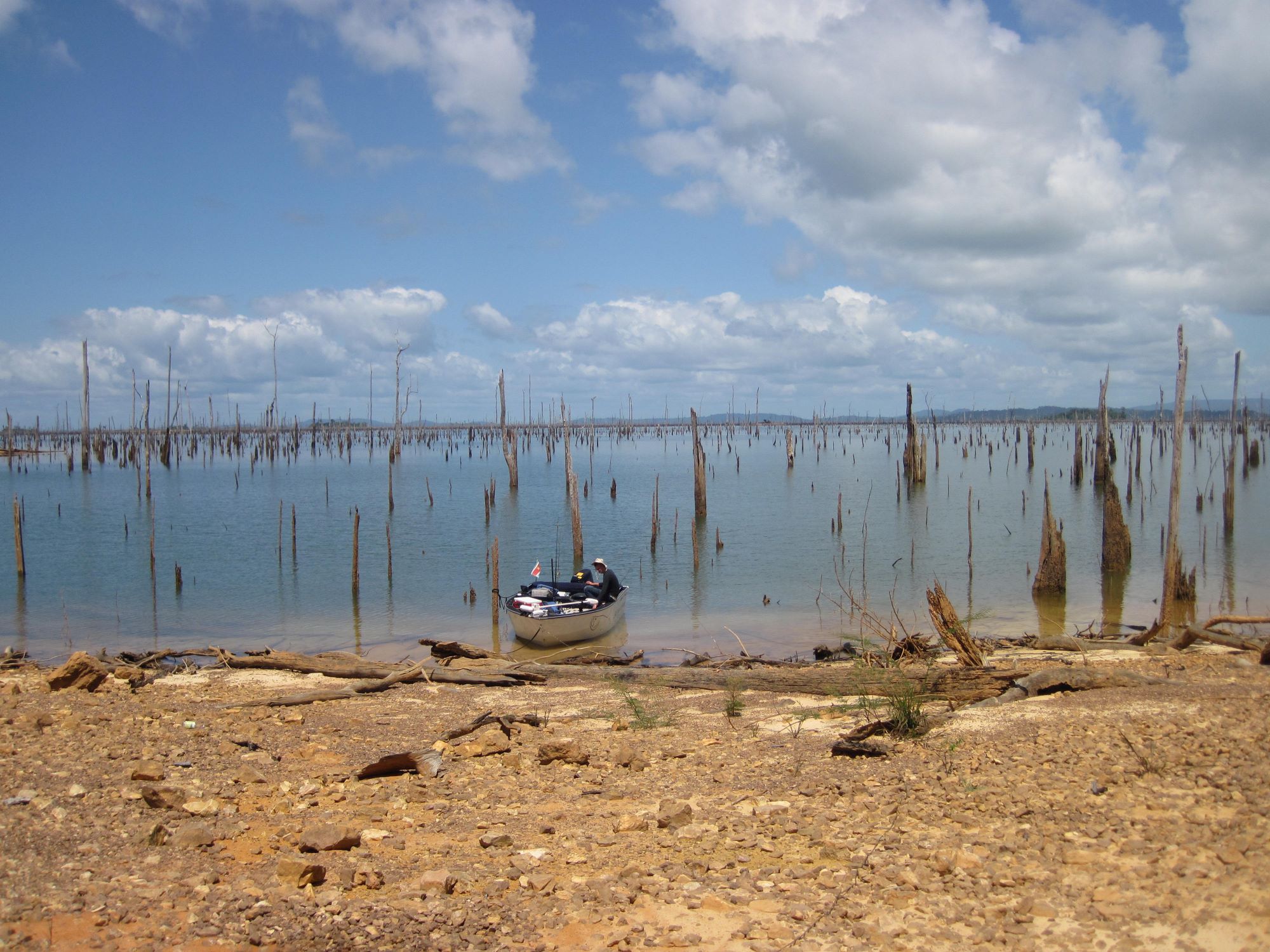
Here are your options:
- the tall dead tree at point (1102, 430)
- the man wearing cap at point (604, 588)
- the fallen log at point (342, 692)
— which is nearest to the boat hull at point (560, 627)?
the man wearing cap at point (604, 588)

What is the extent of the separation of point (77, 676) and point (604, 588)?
8896mm

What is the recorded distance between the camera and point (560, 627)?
1602 centimetres

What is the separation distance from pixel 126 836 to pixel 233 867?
82 centimetres

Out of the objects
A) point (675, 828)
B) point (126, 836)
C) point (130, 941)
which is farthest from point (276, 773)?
point (675, 828)

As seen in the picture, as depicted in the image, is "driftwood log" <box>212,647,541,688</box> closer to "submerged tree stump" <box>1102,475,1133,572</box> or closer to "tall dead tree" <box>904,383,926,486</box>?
"submerged tree stump" <box>1102,475,1133,572</box>

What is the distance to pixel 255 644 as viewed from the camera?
16.2 m

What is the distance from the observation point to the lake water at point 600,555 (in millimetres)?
17328

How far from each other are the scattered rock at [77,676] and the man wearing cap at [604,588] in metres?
8.50

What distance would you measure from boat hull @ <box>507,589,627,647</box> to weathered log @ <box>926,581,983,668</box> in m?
7.22

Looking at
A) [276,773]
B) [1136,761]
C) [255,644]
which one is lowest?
[255,644]

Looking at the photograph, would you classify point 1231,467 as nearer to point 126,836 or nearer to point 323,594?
point 323,594

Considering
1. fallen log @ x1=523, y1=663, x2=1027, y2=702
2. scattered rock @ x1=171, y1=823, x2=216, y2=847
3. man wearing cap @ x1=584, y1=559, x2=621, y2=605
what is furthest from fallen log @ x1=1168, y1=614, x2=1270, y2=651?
scattered rock @ x1=171, y1=823, x2=216, y2=847

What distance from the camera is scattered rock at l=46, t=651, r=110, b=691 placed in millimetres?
9445

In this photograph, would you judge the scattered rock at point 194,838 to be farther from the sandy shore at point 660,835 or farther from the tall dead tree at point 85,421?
the tall dead tree at point 85,421
